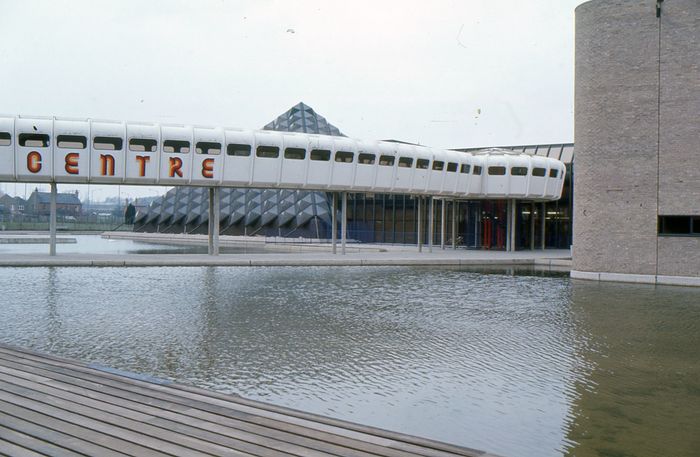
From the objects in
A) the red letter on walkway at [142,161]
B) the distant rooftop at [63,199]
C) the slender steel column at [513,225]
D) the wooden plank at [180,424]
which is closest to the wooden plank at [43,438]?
the wooden plank at [180,424]

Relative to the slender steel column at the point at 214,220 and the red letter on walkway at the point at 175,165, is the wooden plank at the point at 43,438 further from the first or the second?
the slender steel column at the point at 214,220

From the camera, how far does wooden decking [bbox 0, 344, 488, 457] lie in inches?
208

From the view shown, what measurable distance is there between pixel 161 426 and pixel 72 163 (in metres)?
26.7

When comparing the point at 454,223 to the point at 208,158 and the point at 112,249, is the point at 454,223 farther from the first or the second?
the point at 112,249

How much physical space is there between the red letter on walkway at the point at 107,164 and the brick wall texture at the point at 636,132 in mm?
19781

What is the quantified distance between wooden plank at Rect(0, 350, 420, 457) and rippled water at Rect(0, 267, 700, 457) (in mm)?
1409

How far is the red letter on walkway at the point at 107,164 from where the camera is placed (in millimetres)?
30281

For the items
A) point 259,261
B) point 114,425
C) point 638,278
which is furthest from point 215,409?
point 259,261

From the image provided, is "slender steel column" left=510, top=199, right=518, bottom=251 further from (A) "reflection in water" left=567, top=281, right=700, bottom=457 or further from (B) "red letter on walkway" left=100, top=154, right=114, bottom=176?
(A) "reflection in water" left=567, top=281, right=700, bottom=457

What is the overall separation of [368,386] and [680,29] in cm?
2080

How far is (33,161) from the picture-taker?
29484 millimetres

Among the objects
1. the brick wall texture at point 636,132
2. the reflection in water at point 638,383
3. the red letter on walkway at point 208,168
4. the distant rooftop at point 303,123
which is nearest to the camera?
the reflection in water at point 638,383

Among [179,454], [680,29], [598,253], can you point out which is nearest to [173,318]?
[179,454]

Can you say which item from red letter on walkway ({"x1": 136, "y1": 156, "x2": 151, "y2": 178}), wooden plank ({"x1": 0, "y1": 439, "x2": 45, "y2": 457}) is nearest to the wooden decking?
wooden plank ({"x1": 0, "y1": 439, "x2": 45, "y2": 457})
